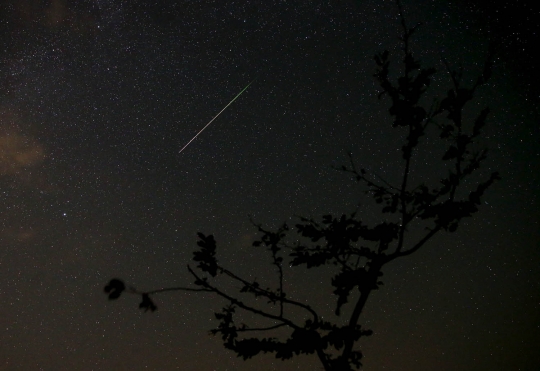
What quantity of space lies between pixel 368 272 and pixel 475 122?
205cm

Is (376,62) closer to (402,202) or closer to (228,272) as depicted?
(402,202)

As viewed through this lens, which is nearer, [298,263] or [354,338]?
[354,338]

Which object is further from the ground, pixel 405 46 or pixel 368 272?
pixel 405 46

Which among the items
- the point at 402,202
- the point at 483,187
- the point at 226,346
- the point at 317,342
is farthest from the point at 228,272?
the point at 483,187

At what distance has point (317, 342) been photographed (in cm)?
492

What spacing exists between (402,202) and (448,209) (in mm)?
499

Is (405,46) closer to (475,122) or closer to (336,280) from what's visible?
(475,122)

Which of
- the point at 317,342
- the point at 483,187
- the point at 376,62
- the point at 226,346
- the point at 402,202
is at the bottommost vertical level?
the point at 226,346

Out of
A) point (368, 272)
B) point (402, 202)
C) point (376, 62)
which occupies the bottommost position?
point (368, 272)

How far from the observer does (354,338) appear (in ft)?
16.3

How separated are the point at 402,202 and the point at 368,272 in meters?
0.90

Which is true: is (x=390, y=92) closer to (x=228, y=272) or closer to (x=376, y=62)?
(x=376, y=62)

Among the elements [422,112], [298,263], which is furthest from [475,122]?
[298,263]

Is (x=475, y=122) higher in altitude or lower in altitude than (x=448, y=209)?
higher
